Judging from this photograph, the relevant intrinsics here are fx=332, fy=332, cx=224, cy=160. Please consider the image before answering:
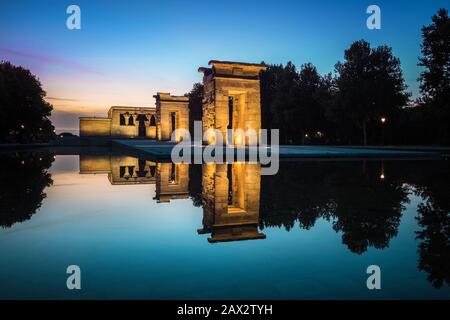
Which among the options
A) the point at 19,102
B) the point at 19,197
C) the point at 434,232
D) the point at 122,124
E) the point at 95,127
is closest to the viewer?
the point at 434,232

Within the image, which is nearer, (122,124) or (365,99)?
(365,99)

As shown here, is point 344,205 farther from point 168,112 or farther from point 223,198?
point 168,112

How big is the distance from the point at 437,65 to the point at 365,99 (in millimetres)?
6228

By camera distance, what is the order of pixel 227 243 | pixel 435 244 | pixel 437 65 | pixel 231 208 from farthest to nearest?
1. pixel 437 65
2. pixel 231 208
3. pixel 227 243
4. pixel 435 244

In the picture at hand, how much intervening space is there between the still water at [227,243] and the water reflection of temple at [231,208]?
2 cm

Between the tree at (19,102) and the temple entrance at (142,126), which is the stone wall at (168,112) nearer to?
the tree at (19,102)

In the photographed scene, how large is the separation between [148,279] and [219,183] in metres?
5.43

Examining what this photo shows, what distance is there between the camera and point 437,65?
28.4 meters

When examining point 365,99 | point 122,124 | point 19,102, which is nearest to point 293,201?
point 365,99

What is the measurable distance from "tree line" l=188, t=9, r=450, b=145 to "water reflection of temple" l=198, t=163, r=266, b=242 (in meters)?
27.0

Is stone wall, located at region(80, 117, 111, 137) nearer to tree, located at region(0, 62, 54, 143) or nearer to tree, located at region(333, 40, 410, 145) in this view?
tree, located at region(0, 62, 54, 143)

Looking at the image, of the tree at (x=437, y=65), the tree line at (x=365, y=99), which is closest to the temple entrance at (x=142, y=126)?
the tree line at (x=365, y=99)

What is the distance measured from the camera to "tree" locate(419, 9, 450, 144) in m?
27.7

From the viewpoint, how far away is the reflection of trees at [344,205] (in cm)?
390
